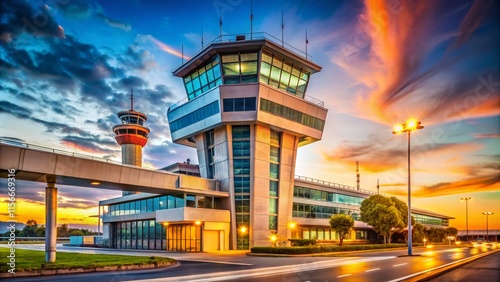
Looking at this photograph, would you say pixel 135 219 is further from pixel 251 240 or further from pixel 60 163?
pixel 60 163

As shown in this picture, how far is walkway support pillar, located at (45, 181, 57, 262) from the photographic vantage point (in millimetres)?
27250

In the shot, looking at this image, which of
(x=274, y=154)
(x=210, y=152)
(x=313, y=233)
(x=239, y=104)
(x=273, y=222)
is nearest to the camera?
(x=239, y=104)

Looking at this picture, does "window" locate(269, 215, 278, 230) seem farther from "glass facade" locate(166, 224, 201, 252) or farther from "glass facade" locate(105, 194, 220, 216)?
"glass facade" locate(166, 224, 201, 252)

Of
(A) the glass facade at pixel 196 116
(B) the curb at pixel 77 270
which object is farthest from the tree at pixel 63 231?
(B) the curb at pixel 77 270

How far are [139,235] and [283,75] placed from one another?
3172 centimetres

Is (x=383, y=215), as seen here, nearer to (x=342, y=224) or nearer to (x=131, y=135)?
(x=342, y=224)

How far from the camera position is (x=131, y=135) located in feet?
280

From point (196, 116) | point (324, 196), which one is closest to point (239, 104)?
point (196, 116)

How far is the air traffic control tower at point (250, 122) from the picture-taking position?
1972 inches

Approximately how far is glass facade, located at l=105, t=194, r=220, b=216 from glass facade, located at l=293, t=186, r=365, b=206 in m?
19.2

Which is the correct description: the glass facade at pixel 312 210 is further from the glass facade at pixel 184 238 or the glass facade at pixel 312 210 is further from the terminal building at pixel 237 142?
the glass facade at pixel 184 238

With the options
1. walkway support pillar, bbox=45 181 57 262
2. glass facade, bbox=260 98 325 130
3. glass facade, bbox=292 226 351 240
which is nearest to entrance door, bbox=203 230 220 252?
glass facade, bbox=260 98 325 130

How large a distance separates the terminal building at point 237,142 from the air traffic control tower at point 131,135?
26512 mm

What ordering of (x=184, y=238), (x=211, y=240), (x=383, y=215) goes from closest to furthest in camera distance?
(x=211, y=240), (x=184, y=238), (x=383, y=215)
